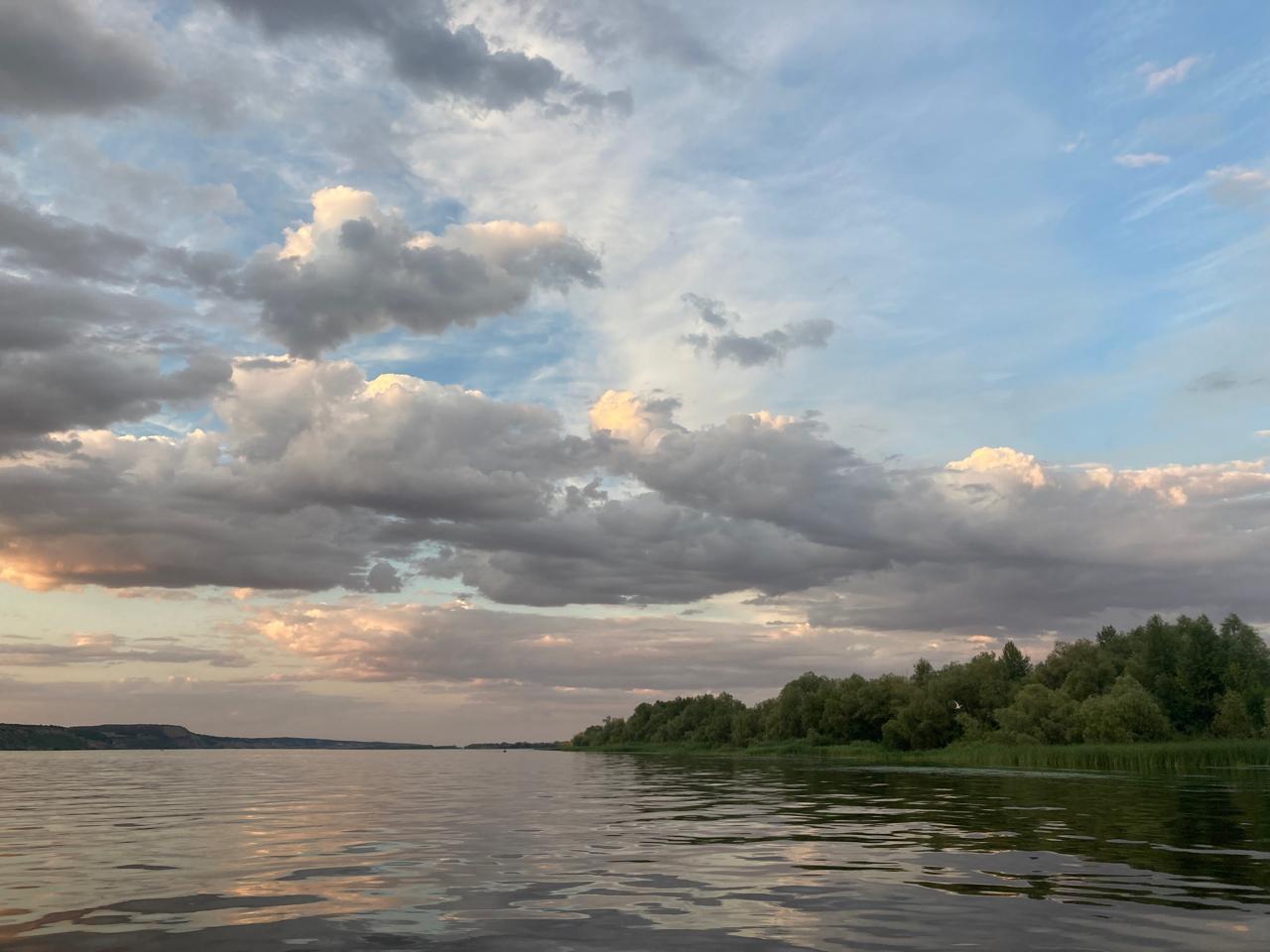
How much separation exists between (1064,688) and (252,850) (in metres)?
134

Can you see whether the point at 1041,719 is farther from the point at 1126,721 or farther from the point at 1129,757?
the point at 1129,757

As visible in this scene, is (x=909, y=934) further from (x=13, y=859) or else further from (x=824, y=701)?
(x=824, y=701)

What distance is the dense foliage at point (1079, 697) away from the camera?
386 feet

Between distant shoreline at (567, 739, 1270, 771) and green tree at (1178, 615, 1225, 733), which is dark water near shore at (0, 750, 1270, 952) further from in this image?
green tree at (1178, 615, 1225, 733)

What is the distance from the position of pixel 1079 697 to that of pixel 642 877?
13951cm

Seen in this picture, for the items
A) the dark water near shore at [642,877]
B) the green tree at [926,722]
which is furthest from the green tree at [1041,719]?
the dark water near shore at [642,877]

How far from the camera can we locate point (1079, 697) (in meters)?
142

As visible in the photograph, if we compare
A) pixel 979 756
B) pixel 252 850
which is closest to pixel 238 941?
pixel 252 850

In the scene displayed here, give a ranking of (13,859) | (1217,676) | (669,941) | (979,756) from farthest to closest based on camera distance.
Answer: (1217,676) < (979,756) < (13,859) < (669,941)

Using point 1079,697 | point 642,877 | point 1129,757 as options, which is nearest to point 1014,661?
point 1079,697

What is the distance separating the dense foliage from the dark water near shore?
81.6m

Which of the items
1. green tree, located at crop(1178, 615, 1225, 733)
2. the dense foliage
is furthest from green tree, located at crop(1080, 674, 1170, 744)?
green tree, located at crop(1178, 615, 1225, 733)

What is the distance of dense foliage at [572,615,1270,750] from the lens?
117688 millimetres

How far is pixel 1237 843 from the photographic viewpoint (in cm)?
2675
